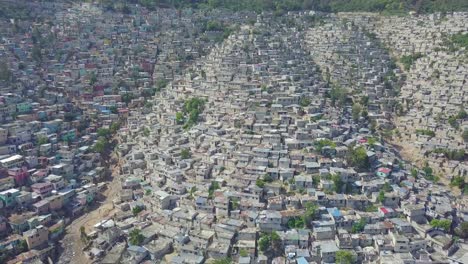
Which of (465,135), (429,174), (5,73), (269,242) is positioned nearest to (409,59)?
(465,135)

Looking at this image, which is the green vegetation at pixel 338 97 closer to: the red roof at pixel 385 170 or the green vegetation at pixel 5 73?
the red roof at pixel 385 170

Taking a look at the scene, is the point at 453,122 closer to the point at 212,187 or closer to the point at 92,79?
the point at 212,187

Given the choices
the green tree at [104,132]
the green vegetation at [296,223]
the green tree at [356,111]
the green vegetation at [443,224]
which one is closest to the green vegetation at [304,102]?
the green tree at [356,111]

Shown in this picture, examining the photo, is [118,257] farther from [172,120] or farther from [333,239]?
[172,120]

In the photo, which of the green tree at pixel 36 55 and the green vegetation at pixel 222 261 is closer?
the green vegetation at pixel 222 261

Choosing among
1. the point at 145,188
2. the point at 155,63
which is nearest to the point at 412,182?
the point at 145,188

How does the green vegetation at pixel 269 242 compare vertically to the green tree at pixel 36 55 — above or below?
below

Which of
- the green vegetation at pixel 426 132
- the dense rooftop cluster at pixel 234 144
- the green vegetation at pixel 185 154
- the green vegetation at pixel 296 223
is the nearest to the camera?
the dense rooftop cluster at pixel 234 144
